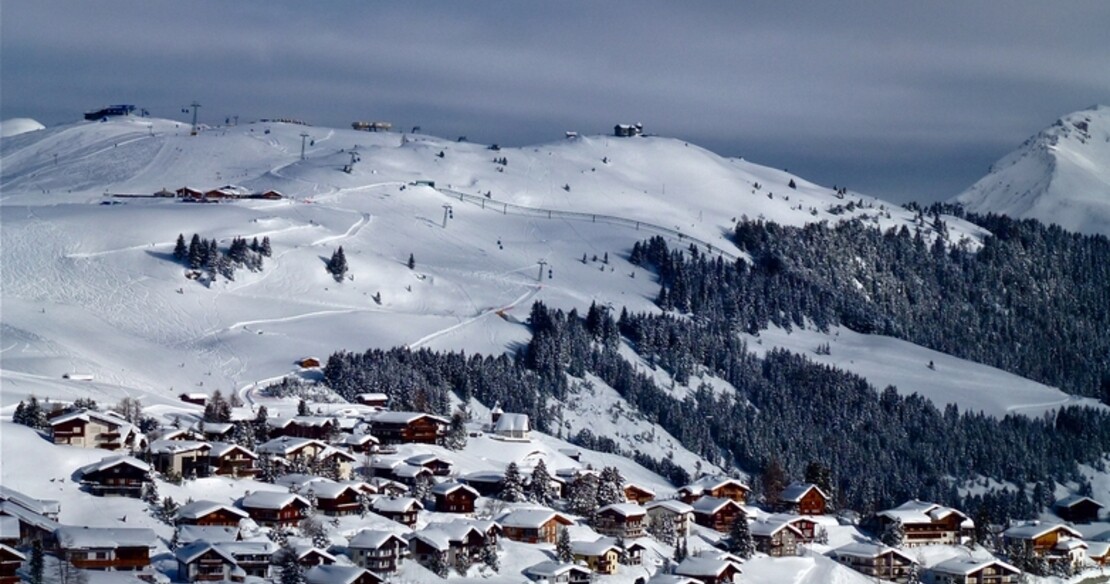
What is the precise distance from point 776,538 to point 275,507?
2175 centimetres

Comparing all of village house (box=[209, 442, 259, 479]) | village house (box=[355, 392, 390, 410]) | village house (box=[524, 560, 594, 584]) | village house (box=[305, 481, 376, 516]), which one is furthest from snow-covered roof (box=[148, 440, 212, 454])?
village house (box=[355, 392, 390, 410])

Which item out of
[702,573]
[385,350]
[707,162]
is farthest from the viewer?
[707,162]

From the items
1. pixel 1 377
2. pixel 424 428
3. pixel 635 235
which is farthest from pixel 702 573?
pixel 635 235

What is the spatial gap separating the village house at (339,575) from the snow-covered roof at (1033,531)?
1389 inches

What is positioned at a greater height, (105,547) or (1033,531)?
(105,547)

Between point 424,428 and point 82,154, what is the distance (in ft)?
321

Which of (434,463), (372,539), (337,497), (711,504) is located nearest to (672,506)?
(711,504)

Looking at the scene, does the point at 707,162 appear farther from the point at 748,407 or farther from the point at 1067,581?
the point at 1067,581

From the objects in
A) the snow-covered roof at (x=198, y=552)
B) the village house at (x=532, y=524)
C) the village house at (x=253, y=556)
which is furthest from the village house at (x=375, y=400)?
the snow-covered roof at (x=198, y=552)

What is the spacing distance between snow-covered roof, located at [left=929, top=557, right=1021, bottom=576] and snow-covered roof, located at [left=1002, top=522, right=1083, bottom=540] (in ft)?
17.8

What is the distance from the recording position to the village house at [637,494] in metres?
74.9

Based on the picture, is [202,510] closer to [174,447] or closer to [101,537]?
[101,537]

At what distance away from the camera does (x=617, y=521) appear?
67562 millimetres

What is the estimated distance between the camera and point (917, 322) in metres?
148
